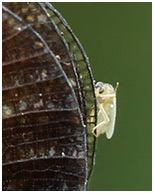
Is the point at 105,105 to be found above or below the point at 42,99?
below

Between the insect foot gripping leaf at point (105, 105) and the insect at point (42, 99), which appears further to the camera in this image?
the insect foot gripping leaf at point (105, 105)

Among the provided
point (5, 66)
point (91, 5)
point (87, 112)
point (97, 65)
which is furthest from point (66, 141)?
point (91, 5)

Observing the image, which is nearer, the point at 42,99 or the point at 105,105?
the point at 42,99

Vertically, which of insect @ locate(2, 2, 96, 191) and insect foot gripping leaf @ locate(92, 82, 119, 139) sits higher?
insect @ locate(2, 2, 96, 191)

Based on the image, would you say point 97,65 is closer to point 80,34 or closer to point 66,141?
point 80,34

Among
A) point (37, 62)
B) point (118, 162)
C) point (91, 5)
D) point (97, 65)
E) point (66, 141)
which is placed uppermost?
point (37, 62)

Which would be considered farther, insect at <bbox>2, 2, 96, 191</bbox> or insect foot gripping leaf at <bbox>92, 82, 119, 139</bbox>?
insect foot gripping leaf at <bbox>92, 82, 119, 139</bbox>

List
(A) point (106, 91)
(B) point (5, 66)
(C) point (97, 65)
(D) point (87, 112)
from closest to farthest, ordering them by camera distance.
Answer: (B) point (5, 66)
(D) point (87, 112)
(A) point (106, 91)
(C) point (97, 65)

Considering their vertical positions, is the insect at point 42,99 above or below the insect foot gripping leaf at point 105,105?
above
